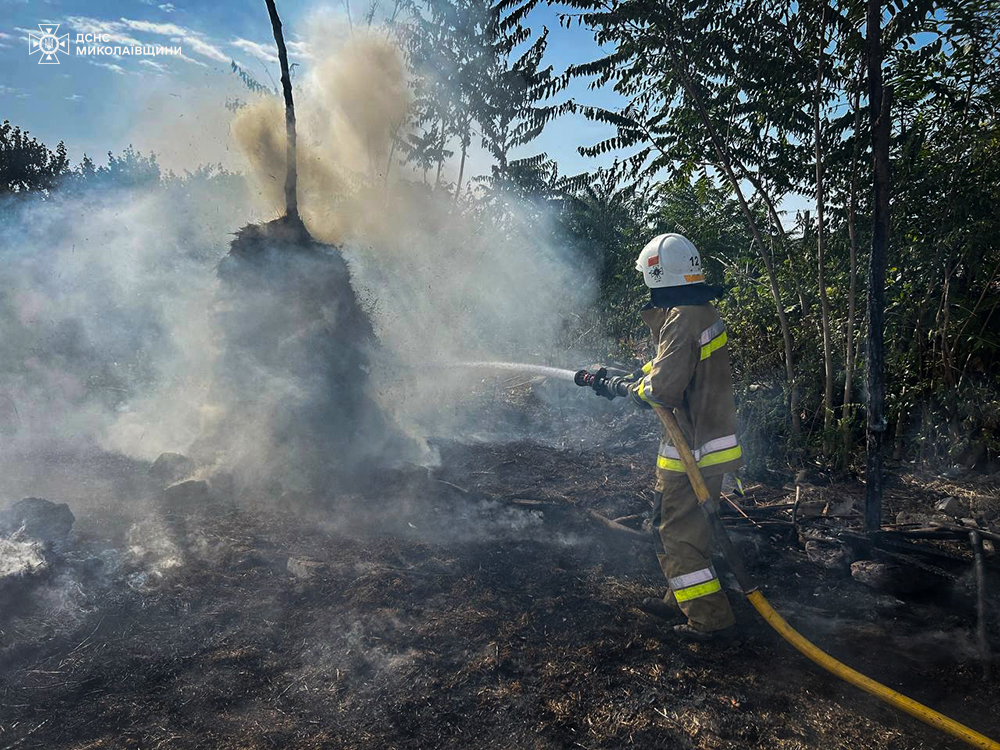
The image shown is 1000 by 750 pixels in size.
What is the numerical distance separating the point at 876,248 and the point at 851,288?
1231 millimetres

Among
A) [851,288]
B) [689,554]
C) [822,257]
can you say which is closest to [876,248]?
[851,288]

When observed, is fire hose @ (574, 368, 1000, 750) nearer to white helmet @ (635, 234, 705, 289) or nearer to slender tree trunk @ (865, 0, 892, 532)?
white helmet @ (635, 234, 705, 289)

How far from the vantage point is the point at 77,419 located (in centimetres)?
839

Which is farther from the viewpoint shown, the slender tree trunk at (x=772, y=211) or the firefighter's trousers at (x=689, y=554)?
the slender tree trunk at (x=772, y=211)

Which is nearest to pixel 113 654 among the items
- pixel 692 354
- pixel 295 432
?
pixel 295 432

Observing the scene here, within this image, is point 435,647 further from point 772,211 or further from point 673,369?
point 772,211

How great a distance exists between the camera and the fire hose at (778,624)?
→ 2.60 meters

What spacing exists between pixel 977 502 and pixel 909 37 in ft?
13.3

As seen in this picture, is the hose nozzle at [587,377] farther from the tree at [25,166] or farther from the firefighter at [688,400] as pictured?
the tree at [25,166]

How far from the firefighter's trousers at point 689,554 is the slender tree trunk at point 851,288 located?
117 inches

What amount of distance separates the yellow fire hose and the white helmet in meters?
0.83

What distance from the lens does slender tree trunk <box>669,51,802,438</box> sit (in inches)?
233

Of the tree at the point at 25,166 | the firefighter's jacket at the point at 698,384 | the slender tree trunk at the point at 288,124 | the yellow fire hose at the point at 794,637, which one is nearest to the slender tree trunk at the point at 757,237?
the firefighter's jacket at the point at 698,384

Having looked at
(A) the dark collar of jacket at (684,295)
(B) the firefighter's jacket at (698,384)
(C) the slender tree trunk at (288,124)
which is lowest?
(B) the firefighter's jacket at (698,384)
